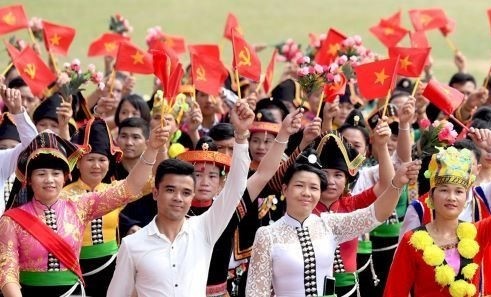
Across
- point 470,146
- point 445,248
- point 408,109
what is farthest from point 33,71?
point 445,248

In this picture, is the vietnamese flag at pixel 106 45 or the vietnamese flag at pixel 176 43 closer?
the vietnamese flag at pixel 106 45

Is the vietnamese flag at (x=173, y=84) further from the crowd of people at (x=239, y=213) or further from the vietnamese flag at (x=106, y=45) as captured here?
the vietnamese flag at (x=106, y=45)

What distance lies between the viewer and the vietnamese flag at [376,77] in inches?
311

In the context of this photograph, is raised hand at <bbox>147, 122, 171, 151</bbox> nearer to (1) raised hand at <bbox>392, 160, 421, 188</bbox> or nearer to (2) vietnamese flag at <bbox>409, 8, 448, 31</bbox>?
(1) raised hand at <bbox>392, 160, 421, 188</bbox>


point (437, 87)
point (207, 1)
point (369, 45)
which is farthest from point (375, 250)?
point (207, 1)

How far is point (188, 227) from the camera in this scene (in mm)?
6125

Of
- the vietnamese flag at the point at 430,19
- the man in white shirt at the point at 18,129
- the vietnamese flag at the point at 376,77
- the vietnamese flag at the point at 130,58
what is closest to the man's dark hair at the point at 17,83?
the vietnamese flag at the point at 130,58

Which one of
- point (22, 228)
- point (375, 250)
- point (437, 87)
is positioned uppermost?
point (437, 87)

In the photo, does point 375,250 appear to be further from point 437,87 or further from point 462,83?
point 462,83

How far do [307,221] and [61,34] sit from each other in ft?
16.0

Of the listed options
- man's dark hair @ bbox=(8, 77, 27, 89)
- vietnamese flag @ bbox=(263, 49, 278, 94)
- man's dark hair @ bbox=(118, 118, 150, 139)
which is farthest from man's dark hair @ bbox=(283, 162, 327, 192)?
man's dark hair @ bbox=(8, 77, 27, 89)

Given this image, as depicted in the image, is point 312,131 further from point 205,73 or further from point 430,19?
point 430,19

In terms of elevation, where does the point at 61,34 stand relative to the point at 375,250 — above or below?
above

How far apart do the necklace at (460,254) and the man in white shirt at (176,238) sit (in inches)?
35.9
